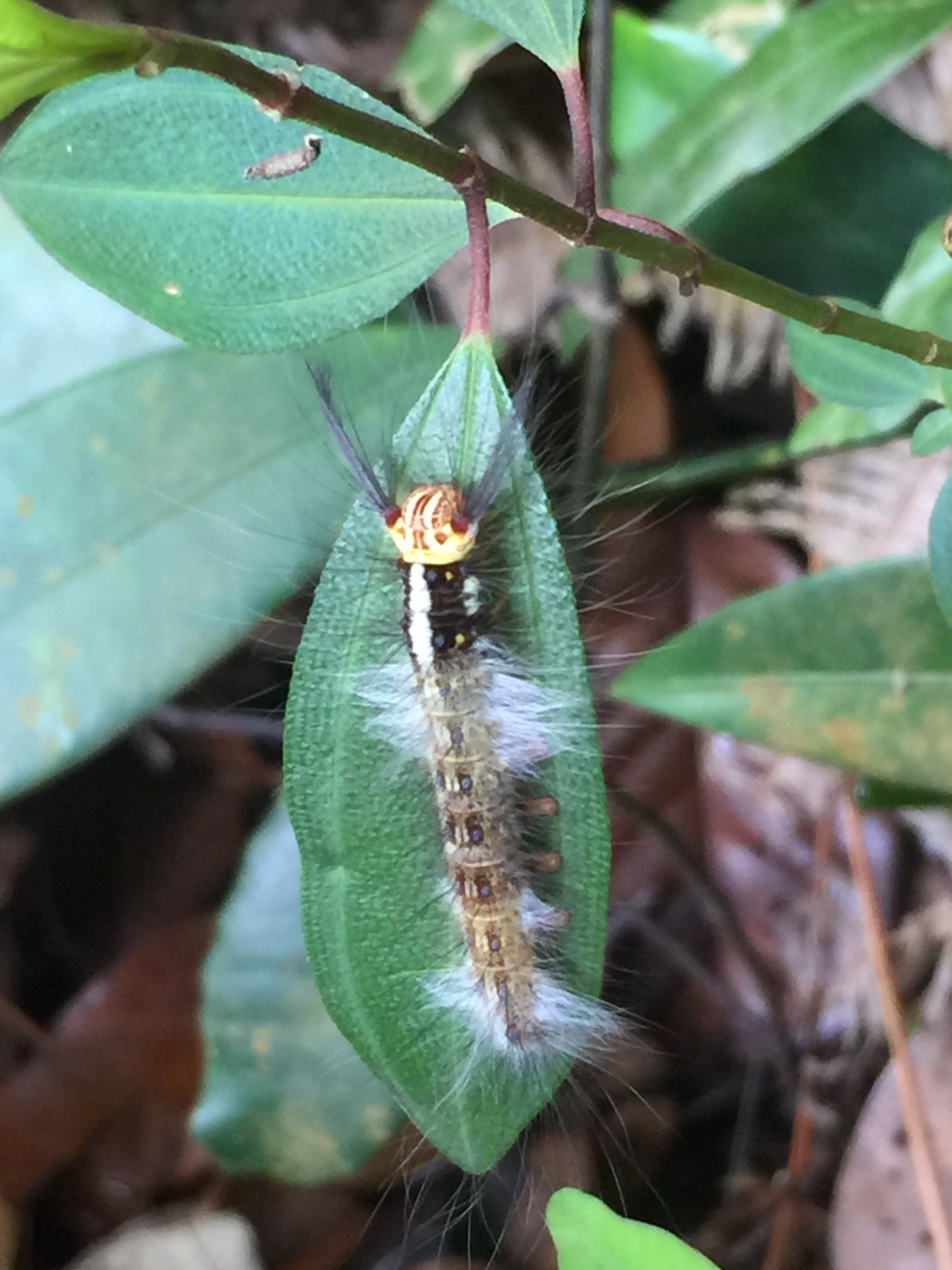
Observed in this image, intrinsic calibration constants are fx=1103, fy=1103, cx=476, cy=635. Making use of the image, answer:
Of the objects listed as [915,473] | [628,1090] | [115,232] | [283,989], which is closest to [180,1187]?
[283,989]

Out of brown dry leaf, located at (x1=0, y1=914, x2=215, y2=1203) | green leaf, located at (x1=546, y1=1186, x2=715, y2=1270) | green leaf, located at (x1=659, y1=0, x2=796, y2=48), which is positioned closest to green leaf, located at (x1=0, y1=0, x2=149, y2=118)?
green leaf, located at (x1=546, y1=1186, x2=715, y2=1270)

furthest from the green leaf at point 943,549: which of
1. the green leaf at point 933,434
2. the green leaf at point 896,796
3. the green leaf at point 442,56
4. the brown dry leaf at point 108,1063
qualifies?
the brown dry leaf at point 108,1063

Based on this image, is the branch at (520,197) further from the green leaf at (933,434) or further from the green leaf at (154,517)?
the green leaf at (154,517)

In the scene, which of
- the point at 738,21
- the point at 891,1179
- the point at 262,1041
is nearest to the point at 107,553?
the point at 262,1041

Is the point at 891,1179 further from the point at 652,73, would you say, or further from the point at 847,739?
the point at 652,73

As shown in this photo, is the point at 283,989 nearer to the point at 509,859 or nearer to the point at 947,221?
the point at 509,859

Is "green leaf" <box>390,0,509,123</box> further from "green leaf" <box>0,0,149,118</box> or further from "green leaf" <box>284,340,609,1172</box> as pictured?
"green leaf" <box>0,0,149,118</box>

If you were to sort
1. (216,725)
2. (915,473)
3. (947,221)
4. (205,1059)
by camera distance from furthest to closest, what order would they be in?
(216,725) → (915,473) → (205,1059) → (947,221)
